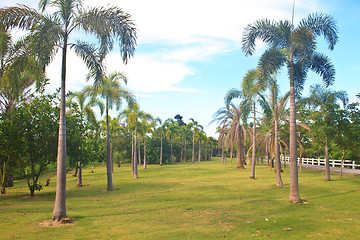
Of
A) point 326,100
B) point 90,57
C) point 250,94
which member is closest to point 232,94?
point 250,94

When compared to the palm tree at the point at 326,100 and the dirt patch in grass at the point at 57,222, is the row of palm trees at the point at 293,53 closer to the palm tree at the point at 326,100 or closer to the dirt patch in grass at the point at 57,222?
the palm tree at the point at 326,100

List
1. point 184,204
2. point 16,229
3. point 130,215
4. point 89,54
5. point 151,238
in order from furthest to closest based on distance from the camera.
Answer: point 184,204 → point 89,54 → point 130,215 → point 16,229 → point 151,238

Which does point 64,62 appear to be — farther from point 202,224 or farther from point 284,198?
point 284,198

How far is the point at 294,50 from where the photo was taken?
14.9 m

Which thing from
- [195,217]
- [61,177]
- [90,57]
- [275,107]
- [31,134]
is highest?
A: [90,57]

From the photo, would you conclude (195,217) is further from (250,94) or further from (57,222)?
(250,94)

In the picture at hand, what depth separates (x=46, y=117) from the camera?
16094mm

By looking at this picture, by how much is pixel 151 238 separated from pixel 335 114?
14.5 m

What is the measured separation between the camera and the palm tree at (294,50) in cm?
1386

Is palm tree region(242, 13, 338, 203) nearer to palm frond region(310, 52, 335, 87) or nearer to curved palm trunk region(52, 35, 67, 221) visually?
palm frond region(310, 52, 335, 87)

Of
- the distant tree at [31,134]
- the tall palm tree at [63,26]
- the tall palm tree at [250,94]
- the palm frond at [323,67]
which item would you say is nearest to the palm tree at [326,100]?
the palm frond at [323,67]

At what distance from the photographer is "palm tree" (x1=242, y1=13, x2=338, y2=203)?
45.5 ft

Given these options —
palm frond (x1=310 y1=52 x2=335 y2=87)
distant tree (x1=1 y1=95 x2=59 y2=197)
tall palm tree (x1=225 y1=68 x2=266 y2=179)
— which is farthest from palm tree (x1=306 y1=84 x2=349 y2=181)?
distant tree (x1=1 y1=95 x2=59 y2=197)

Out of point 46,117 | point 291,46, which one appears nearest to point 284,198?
point 291,46
